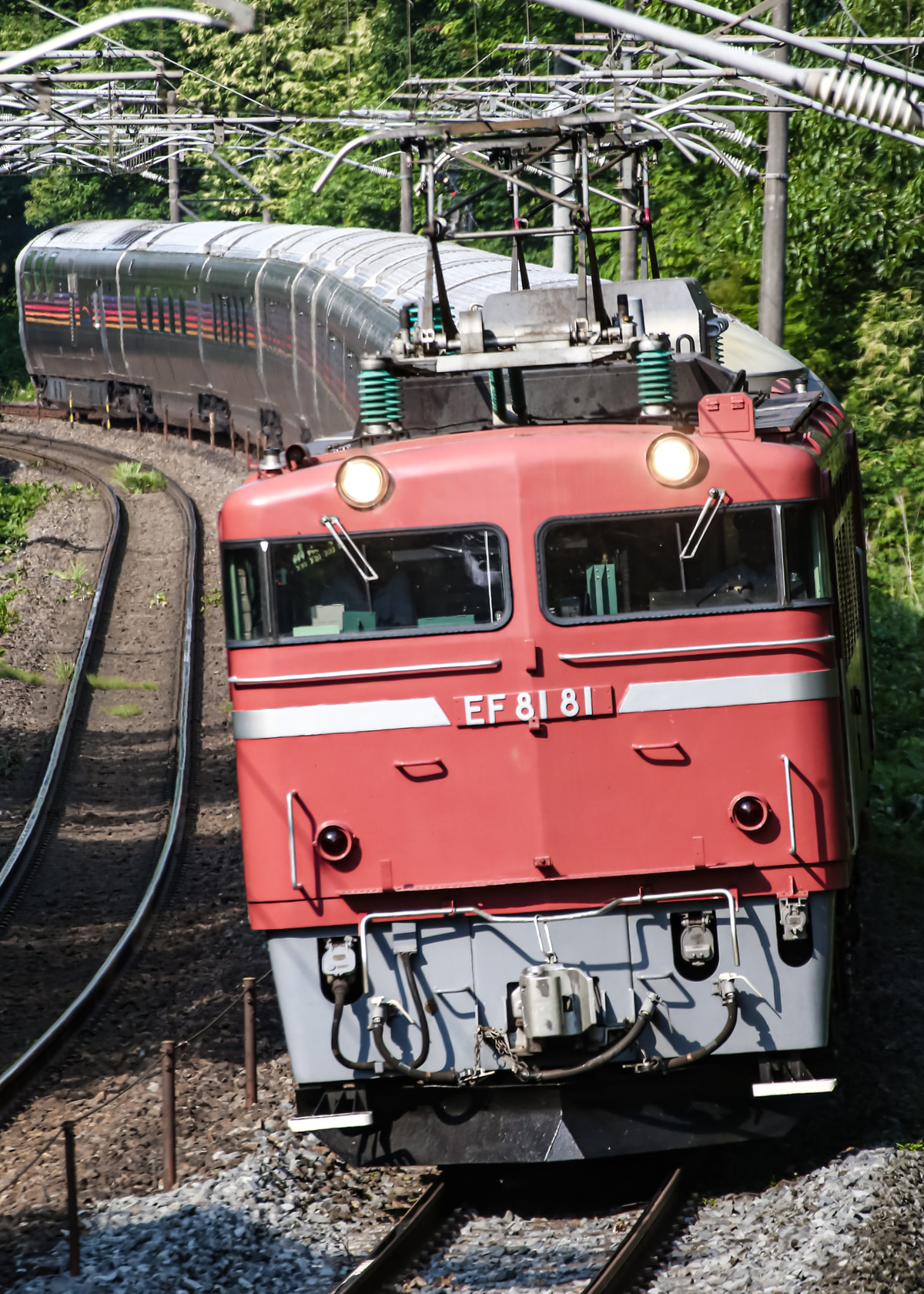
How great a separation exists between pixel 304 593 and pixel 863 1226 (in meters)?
3.40

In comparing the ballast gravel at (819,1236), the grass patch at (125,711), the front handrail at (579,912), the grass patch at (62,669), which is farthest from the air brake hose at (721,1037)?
the grass patch at (62,669)

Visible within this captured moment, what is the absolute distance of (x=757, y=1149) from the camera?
754cm

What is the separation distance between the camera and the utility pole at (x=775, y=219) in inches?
594

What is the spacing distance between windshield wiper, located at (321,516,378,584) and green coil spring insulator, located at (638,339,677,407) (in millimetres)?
1467

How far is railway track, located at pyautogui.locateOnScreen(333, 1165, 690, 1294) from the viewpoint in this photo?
6121 mm

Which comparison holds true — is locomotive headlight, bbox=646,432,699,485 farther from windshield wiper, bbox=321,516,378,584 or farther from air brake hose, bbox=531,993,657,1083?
air brake hose, bbox=531,993,657,1083

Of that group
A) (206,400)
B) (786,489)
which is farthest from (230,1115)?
(206,400)

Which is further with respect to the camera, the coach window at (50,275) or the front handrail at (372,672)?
the coach window at (50,275)

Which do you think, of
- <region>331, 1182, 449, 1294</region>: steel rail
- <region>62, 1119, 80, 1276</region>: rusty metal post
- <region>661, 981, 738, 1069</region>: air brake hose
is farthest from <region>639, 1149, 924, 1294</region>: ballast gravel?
<region>62, 1119, 80, 1276</region>: rusty metal post

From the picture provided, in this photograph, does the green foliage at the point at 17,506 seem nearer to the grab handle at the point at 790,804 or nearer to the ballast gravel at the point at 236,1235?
the ballast gravel at the point at 236,1235

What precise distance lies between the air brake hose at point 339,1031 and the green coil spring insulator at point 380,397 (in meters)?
2.69

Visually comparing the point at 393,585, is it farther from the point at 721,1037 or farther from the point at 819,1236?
the point at 819,1236

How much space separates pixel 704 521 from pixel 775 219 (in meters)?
9.47

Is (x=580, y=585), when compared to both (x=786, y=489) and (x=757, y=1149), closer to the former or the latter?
(x=786, y=489)
